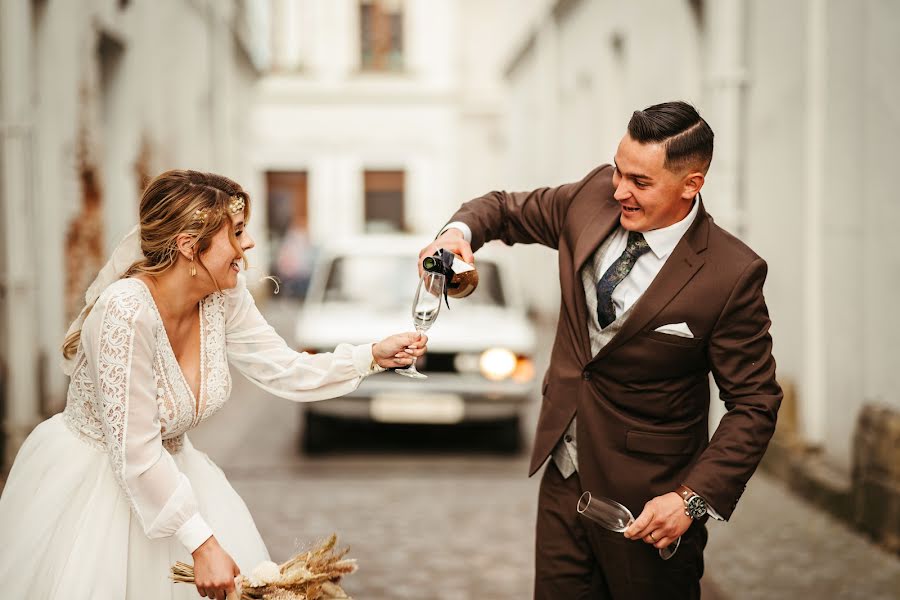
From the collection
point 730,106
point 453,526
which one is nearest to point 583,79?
point 730,106

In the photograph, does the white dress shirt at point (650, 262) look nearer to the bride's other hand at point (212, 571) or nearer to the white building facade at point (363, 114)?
the bride's other hand at point (212, 571)

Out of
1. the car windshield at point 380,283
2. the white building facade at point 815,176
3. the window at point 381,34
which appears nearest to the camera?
the white building facade at point 815,176

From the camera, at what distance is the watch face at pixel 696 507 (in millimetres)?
2926

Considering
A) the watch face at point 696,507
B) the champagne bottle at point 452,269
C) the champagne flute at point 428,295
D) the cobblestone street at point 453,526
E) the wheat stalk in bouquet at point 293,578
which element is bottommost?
the cobblestone street at point 453,526

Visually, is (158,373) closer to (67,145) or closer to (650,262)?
(650,262)

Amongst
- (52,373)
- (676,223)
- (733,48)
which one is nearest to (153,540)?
(676,223)

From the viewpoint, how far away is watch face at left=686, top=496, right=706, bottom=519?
2926 mm

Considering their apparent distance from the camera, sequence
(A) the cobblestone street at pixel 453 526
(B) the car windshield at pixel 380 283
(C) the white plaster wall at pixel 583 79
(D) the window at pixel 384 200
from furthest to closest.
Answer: (D) the window at pixel 384 200, (C) the white plaster wall at pixel 583 79, (B) the car windshield at pixel 380 283, (A) the cobblestone street at pixel 453 526

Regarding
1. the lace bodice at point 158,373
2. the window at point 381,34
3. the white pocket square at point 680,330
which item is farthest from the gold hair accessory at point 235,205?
the window at point 381,34

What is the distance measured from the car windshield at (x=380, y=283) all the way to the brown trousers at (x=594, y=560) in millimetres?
5764

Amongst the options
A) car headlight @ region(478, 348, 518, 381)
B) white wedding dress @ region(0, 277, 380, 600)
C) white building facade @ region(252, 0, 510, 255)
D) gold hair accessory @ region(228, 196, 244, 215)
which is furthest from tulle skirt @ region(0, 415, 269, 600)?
white building facade @ region(252, 0, 510, 255)

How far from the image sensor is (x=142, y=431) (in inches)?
107

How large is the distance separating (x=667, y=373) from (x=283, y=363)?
1.12m

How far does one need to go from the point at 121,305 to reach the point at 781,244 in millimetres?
6452
